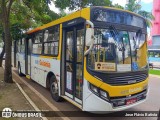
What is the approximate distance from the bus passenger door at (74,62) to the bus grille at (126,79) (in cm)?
92

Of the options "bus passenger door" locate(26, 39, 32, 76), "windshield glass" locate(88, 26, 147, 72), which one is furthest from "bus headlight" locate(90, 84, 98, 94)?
"bus passenger door" locate(26, 39, 32, 76)

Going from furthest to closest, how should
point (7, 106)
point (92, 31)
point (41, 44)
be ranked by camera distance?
point (41, 44) < point (7, 106) < point (92, 31)

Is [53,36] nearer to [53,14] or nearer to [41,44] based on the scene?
[41,44]

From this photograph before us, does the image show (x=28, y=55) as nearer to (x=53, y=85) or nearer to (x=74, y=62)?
(x=53, y=85)

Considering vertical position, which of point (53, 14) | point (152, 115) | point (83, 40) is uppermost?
point (53, 14)

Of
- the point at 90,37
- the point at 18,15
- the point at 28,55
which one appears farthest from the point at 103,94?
the point at 18,15

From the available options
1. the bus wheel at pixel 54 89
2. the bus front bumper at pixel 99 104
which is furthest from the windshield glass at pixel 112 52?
the bus wheel at pixel 54 89

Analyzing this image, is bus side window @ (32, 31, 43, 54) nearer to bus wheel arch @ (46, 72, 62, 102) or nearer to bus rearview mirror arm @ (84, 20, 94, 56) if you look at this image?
bus wheel arch @ (46, 72, 62, 102)

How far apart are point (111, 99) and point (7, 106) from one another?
131 inches

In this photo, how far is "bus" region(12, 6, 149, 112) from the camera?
18.7ft

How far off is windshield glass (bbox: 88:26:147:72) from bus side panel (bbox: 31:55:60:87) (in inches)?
89.8

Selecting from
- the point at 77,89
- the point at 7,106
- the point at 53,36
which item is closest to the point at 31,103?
the point at 7,106

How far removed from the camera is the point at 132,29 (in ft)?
21.1

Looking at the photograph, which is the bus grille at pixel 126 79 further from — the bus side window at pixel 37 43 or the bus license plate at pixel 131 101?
the bus side window at pixel 37 43
